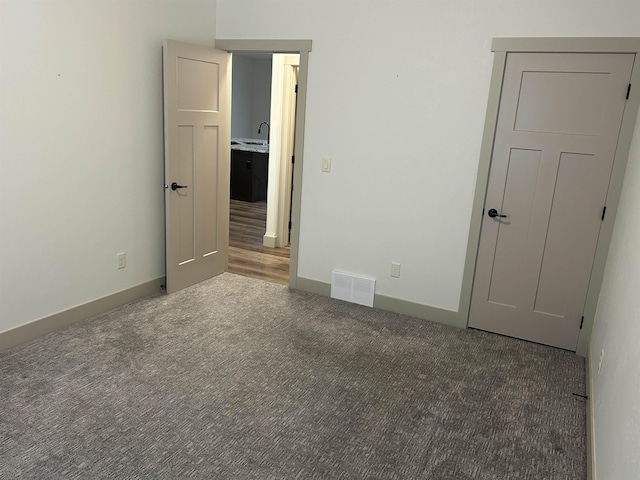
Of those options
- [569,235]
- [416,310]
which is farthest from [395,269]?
[569,235]

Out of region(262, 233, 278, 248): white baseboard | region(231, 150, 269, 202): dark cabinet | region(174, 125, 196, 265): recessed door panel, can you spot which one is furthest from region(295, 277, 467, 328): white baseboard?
region(231, 150, 269, 202): dark cabinet

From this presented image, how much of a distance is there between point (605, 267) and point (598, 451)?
157cm

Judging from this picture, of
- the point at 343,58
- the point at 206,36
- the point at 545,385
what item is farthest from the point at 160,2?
the point at 545,385

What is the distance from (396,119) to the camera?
12.6ft

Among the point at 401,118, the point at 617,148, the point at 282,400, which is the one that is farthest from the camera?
the point at 401,118

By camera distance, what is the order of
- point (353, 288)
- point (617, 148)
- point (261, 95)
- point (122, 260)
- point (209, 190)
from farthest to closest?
point (261, 95), point (209, 190), point (353, 288), point (122, 260), point (617, 148)

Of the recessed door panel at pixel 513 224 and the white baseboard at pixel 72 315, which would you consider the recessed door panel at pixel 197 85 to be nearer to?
the white baseboard at pixel 72 315

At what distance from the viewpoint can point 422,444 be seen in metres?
2.49

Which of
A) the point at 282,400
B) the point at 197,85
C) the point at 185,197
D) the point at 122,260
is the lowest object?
the point at 282,400

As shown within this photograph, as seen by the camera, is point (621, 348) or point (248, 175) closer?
point (621, 348)

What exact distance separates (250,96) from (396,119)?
692 centimetres

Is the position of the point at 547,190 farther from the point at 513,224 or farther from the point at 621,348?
the point at 621,348

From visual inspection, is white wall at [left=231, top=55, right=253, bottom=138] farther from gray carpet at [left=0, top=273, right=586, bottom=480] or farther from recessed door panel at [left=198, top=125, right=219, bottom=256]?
gray carpet at [left=0, top=273, right=586, bottom=480]

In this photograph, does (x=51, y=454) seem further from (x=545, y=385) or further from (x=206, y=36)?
(x=206, y=36)
